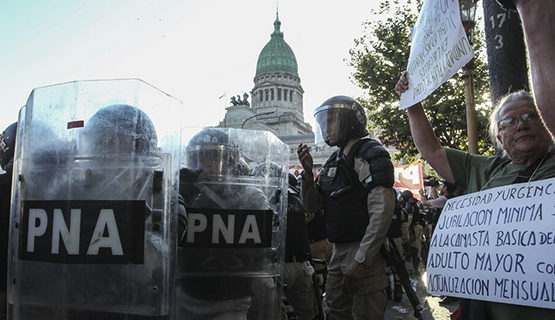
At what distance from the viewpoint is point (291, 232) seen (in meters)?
3.36

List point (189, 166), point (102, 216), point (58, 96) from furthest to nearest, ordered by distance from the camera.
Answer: point (189, 166) < point (58, 96) < point (102, 216)

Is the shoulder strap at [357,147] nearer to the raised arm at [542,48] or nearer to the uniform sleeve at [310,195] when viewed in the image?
the uniform sleeve at [310,195]

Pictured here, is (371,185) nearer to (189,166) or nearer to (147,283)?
(189,166)

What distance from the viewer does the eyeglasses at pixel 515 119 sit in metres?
1.80

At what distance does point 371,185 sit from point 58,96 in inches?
80.2

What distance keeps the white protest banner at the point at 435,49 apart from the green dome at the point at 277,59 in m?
77.5

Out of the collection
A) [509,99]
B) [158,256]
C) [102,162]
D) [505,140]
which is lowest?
[158,256]

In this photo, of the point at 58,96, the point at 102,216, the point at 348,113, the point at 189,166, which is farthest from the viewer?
the point at 348,113

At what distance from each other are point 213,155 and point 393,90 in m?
12.7

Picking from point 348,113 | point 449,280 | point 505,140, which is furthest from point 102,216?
point 348,113

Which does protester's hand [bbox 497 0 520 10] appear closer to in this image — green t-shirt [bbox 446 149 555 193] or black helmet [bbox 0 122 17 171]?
green t-shirt [bbox 446 149 555 193]

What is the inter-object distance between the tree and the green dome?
215ft

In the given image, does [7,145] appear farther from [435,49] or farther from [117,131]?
[435,49]

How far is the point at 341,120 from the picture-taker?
3.34 m
